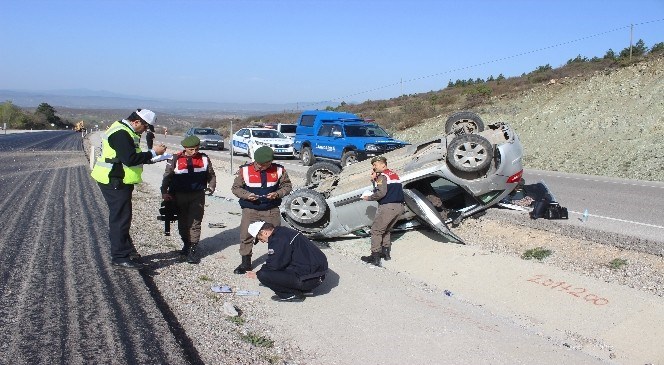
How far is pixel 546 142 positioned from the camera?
26.0 metres

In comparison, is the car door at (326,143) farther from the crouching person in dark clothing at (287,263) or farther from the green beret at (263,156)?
the crouching person in dark clothing at (287,263)

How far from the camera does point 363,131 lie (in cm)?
2020

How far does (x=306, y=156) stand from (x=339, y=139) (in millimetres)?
2318

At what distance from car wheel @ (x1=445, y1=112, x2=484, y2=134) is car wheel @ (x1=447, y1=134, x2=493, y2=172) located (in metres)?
2.16

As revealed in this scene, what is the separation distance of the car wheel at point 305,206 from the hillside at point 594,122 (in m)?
12.0

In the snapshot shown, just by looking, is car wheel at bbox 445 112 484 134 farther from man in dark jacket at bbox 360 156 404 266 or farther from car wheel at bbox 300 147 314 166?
car wheel at bbox 300 147 314 166

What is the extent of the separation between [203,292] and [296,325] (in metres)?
1.33

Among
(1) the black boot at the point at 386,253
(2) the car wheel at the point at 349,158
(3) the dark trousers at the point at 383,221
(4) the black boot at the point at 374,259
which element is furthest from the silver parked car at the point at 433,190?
(2) the car wheel at the point at 349,158

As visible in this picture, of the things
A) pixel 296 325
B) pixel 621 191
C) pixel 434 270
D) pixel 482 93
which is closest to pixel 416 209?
pixel 434 270

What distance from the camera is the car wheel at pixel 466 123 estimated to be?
1136 centimetres

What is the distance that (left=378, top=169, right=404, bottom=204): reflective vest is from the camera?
8422 mm

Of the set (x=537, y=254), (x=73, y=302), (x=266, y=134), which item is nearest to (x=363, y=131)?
(x=266, y=134)

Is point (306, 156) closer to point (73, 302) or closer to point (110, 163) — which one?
point (110, 163)

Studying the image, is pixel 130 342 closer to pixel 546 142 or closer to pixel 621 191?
pixel 621 191
